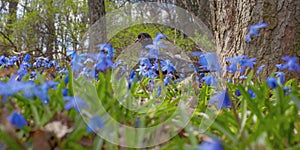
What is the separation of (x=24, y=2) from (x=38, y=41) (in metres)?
1.55

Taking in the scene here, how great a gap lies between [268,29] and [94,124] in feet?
6.80

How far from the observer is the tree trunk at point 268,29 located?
2732 mm

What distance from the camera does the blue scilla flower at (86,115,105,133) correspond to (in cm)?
115

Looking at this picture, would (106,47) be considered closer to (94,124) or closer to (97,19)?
(94,124)

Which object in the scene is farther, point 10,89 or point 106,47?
point 106,47

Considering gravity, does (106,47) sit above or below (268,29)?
below

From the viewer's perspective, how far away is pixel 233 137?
117cm

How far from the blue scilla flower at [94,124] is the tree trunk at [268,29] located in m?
2.00

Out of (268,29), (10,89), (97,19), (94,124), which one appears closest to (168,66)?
(268,29)

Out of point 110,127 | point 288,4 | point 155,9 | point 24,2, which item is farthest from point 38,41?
point 110,127

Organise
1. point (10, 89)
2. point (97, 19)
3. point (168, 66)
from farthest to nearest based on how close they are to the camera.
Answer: point (97, 19)
point (168, 66)
point (10, 89)

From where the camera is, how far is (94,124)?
116 cm

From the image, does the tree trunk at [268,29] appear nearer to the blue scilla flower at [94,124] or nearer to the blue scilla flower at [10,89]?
the blue scilla flower at [94,124]

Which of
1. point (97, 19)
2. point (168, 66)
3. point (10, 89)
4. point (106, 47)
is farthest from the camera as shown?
point (97, 19)
